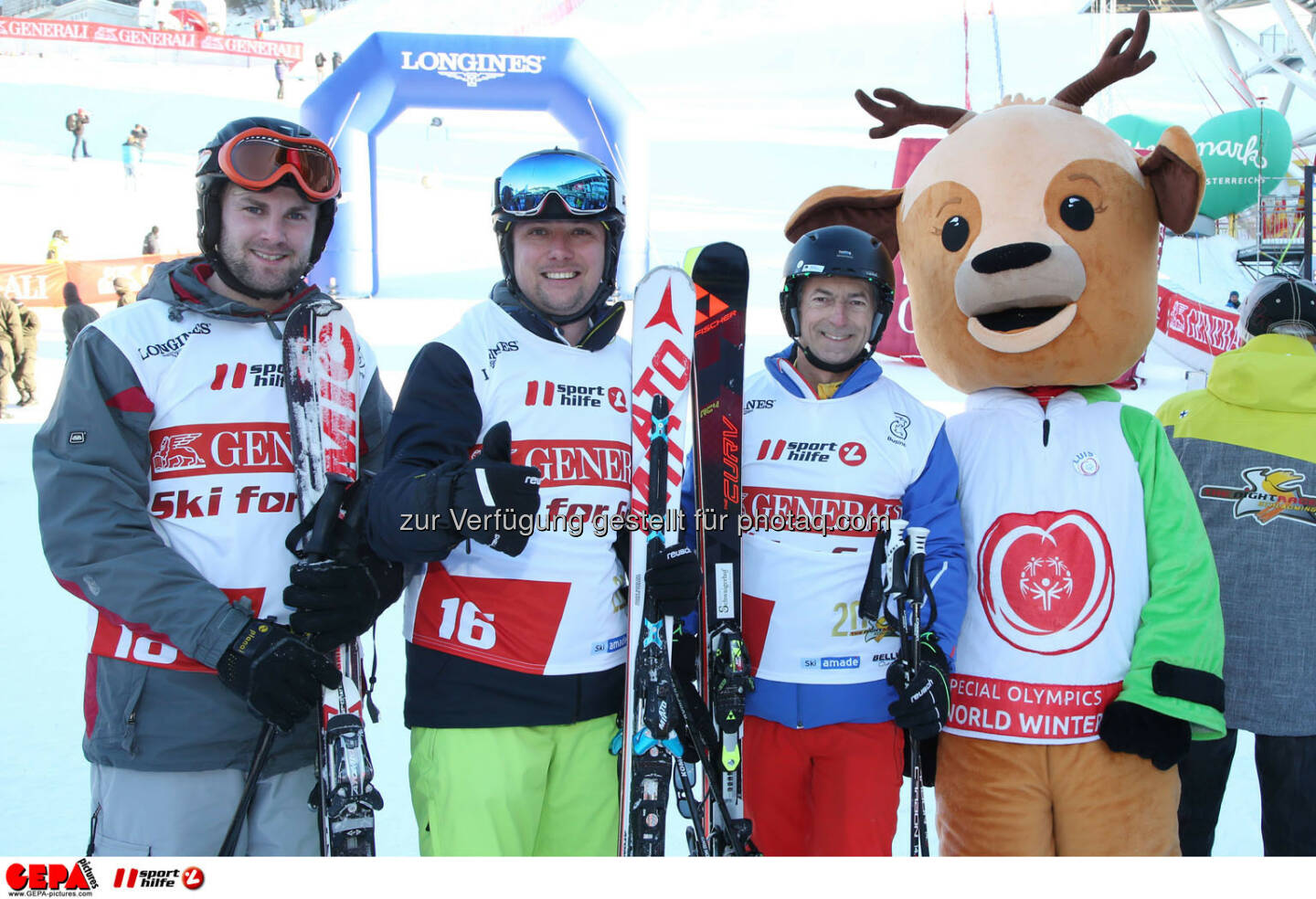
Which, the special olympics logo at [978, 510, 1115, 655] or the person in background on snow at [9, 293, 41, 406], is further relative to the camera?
the person in background on snow at [9, 293, 41, 406]

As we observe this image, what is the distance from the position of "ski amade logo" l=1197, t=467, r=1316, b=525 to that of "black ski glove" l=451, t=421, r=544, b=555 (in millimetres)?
1949

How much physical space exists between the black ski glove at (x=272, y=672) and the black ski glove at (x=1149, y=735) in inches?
70.2

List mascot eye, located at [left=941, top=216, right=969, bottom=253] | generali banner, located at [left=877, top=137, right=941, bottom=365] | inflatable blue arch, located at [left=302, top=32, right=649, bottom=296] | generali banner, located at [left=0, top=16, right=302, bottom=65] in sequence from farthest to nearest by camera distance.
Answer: generali banner, located at [left=0, top=16, right=302, bottom=65], inflatable blue arch, located at [left=302, top=32, right=649, bottom=296], generali banner, located at [left=877, top=137, right=941, bottom=365], mascot eye, located at [left=941, top=216, right=969, bottom=253]

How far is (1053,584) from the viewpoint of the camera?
2.27m

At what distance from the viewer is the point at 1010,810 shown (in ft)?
7.30

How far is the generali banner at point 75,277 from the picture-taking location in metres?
13.8

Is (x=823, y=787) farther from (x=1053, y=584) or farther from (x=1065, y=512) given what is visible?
(x=1065, y=512)

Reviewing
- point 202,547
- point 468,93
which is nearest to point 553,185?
point 202,547

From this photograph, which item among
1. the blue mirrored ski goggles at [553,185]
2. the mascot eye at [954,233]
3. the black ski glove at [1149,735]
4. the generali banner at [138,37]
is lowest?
the black ski glove at [1149,735]

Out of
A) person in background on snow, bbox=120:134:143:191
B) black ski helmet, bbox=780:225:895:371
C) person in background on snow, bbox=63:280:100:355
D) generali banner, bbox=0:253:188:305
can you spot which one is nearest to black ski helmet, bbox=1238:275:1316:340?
black ski helmet, bbox=780:225:895:371

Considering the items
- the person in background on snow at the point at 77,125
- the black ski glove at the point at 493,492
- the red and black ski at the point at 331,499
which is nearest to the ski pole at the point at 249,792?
the red and black ski at the point at 331,499

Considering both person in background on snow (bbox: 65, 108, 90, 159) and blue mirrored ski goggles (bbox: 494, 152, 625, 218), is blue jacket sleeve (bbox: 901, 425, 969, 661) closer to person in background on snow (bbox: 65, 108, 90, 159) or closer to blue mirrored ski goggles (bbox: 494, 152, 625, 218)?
blue mirrored ski goggles (bbox: 494, 152, 625, 218)

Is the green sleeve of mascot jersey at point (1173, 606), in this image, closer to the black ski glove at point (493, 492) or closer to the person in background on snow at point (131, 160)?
the black ski glove at point (493, 492)

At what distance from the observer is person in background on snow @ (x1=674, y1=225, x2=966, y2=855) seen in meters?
2.21
